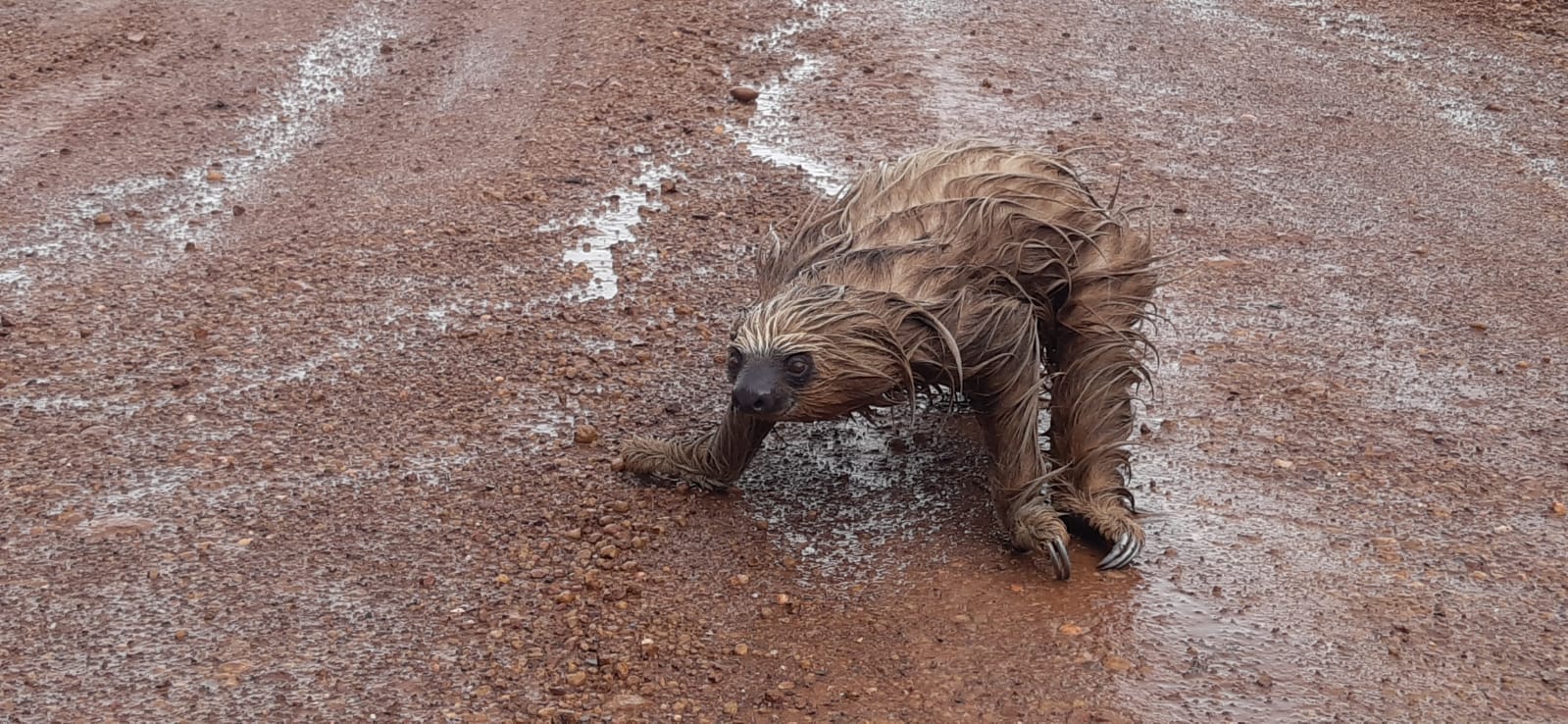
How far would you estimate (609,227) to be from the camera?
8.66m

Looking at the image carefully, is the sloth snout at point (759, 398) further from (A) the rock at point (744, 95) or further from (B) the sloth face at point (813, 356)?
(A) the rock at point (744, 95)

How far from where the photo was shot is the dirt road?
508 centimetres

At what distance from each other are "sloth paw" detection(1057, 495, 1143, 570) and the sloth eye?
4.61 ft

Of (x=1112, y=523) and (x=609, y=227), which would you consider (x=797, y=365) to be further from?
(x=609, y=227)

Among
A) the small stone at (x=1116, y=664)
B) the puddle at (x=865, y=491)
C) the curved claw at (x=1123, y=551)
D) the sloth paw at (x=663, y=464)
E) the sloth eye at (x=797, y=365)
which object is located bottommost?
the puddle at (x=865, y=491)

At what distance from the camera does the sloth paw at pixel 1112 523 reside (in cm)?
564

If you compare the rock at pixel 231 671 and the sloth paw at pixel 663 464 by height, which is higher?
the sloth paw at pixel 663 464

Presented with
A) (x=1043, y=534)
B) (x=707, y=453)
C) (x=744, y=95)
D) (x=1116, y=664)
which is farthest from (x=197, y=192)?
(x=1116, y=664)

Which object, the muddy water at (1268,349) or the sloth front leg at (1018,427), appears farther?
the sloth front leg at (1018,427)

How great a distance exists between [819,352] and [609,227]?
3.78m

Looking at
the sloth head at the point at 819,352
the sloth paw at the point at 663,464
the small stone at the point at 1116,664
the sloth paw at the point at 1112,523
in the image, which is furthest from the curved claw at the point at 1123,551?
the sloth paw at the point at 663,464

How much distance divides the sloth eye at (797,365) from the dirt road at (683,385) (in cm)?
92

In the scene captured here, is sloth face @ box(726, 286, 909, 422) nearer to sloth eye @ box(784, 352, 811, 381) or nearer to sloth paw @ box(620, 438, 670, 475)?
sloth eye @ box(784, 352, 811, 381)

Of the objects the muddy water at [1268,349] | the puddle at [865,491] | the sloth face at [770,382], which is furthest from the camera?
the puddle at [865,491]
